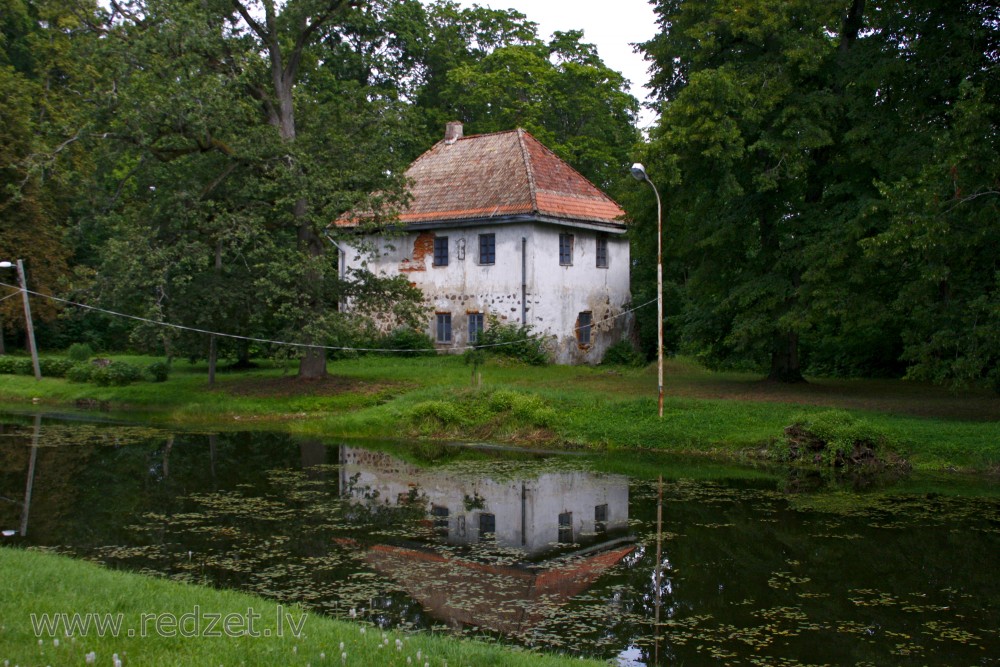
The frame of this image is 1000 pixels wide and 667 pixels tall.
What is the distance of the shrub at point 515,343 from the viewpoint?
31.6m

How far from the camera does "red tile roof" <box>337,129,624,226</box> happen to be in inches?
1300

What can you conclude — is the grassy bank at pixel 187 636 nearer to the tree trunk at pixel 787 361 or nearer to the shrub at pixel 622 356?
the tree trunk at pixel 787 361

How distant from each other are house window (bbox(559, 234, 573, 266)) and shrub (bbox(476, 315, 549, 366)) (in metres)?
3.16

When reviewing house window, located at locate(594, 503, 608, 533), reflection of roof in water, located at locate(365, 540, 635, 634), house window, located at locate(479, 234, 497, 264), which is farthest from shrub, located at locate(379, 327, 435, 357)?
reflection of roof in water, located at locate(365, 540, 635, 634)

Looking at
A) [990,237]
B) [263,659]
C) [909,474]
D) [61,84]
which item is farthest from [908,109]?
[61,84]

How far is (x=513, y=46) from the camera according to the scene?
43875 millimetres

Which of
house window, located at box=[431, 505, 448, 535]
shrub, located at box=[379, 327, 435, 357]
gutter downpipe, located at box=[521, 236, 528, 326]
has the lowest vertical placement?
house window, located at box=[431, 505, 448, 535]

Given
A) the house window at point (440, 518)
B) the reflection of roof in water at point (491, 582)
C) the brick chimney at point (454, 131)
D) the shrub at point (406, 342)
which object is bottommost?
the reflection of roof in water at point (491, 582)

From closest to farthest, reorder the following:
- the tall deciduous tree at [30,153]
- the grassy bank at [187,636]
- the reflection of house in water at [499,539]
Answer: the grassy bank at [187,636] < the reflection of house in water at [499,539] < the tall deciduous tree at [30,153]

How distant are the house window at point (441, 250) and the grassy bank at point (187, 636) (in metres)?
26.4

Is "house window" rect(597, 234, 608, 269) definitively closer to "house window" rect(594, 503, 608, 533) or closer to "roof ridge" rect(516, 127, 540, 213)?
"roof ridge" rect(516, 127, 540, 213)

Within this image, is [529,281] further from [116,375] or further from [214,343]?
[116,375]

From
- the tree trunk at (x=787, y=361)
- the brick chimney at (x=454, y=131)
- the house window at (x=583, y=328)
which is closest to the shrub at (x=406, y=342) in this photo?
the house window at (x=583, y=328)

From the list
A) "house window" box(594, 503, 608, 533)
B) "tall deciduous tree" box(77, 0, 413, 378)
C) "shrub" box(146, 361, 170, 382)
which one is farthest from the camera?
"shrub" box(146, 361, 170, 382)
